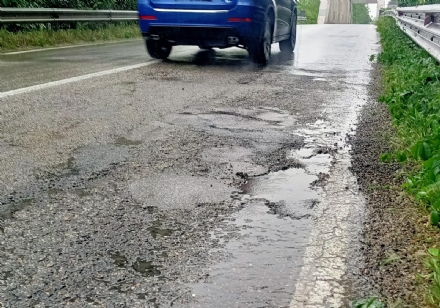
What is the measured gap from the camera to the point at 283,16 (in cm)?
1125

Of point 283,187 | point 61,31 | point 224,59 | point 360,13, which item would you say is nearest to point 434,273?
point 283,187

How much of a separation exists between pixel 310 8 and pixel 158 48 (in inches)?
2323

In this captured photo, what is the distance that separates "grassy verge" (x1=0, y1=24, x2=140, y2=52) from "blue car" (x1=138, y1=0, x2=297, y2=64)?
151 inches

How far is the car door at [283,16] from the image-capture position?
1073 centimetres

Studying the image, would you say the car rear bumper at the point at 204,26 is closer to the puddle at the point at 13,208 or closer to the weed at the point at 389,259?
the puddle at the point at 13,208

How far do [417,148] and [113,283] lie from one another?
6.55ft

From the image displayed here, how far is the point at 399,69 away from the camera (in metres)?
8.12

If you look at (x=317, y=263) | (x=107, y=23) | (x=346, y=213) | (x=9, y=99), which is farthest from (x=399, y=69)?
(x=107, y=23)

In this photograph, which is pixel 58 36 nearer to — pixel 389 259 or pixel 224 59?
pixel 224 59

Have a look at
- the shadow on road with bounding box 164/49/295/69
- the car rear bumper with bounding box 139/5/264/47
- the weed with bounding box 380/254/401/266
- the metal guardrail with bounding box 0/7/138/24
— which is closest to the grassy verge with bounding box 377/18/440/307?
the weed with bounding box 380/254/401/266

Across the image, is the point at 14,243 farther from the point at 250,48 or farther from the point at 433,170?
the point at 250,48

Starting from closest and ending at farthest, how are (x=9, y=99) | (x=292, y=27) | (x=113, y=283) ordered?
(x=113, y=283)
(x=9, y=99)
(x=292, y=27)

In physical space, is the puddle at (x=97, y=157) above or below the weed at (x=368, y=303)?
below

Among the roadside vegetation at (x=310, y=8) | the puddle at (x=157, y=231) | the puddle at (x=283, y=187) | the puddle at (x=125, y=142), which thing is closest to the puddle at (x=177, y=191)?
the puddle at (x=283, y=187)
